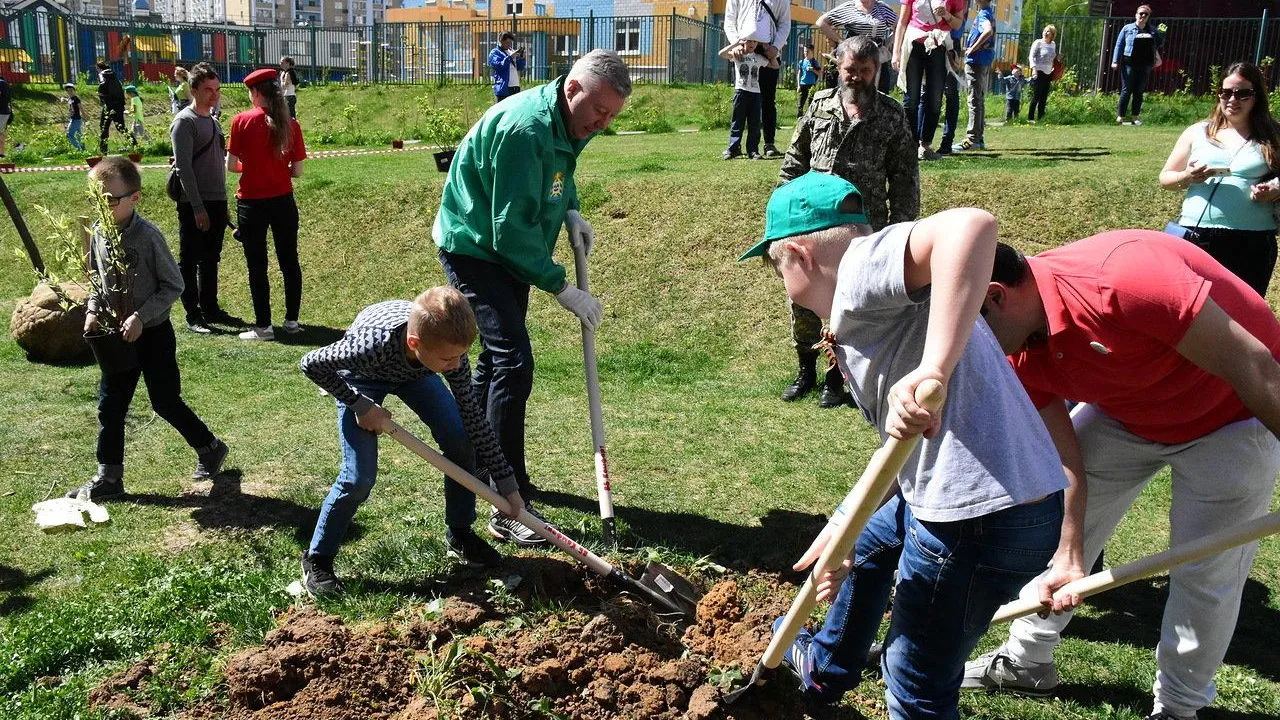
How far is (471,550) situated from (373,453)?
622mm

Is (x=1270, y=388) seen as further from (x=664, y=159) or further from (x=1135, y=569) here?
(x=664, y=159)

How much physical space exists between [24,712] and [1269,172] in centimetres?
583

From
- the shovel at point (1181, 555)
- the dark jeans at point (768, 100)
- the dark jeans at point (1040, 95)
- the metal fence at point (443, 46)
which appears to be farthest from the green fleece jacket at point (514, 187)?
the metal fence at point (443, 46)

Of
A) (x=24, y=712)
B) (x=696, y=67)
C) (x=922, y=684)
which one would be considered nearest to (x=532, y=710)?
(x=922, y=684)

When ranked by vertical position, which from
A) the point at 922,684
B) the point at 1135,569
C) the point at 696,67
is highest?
the point at 696,67

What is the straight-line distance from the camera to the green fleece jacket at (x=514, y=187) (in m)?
4.20

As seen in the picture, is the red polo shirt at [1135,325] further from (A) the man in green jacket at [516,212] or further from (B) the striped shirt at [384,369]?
(A) the man in green jacket at [516,212]

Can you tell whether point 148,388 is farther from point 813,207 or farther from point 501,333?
point 813,207

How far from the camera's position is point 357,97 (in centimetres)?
2686

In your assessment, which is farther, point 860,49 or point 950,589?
point 860,49

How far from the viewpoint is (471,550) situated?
13.7 feet

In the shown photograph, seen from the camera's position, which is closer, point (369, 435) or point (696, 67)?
point (369, 435)

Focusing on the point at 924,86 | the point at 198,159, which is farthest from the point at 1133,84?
the point at 198,159

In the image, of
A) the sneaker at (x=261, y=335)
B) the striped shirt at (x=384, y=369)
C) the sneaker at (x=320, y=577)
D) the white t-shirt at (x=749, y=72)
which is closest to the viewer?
the striped shirt at (x=384, y=369)
